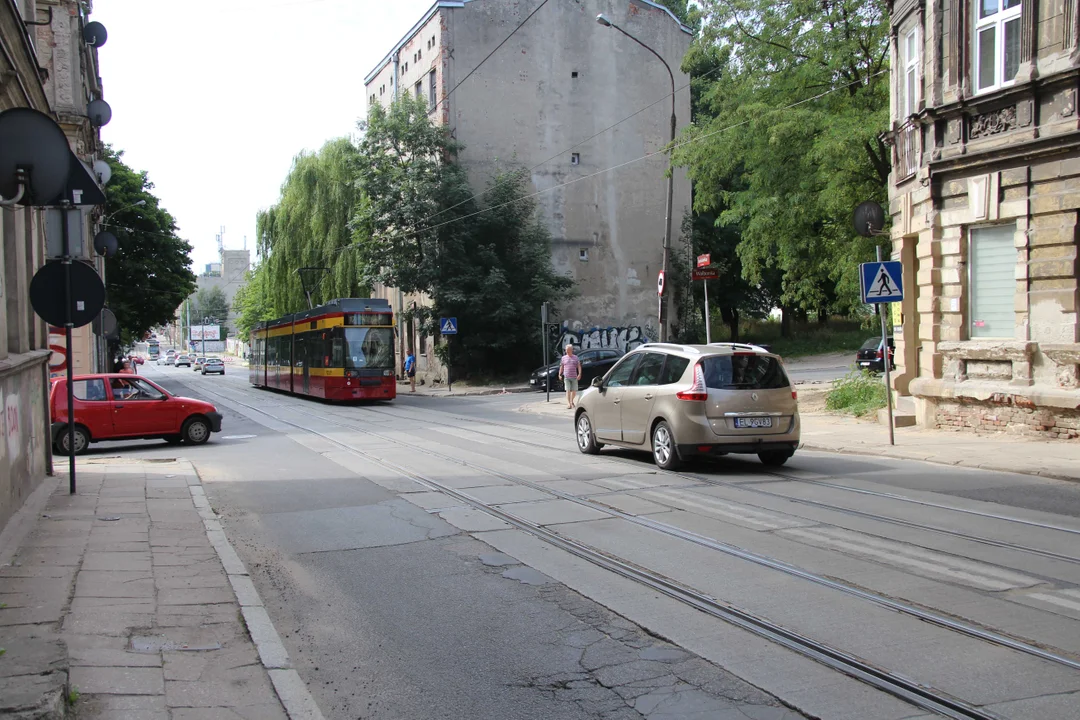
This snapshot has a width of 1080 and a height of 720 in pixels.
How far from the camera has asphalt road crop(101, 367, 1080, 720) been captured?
454cm

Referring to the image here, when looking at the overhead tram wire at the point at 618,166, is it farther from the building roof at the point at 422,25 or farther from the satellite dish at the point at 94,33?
the satellite dish at the point at 94,33

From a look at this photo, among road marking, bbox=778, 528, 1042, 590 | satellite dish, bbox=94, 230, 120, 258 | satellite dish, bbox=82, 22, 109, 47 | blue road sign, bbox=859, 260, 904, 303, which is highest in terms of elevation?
satellite dish, bbox=82, 22, 109, 47

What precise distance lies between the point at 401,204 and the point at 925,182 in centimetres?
2630

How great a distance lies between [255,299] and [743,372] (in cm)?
7309

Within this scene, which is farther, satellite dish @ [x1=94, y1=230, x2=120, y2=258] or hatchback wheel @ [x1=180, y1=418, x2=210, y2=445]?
satellite dish @ [x1=94, y1=230, x2=120, y2=258]

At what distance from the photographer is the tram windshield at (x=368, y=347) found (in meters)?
29.7

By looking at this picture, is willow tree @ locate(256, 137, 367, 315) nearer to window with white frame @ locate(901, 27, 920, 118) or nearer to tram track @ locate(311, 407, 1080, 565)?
window with white frame @ locate(901, 27, 920, 118)

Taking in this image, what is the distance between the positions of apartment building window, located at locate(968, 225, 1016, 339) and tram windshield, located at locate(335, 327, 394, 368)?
1911 cm

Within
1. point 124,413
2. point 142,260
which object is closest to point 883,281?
point 124,413

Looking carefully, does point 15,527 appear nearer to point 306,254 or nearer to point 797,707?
point 797,707

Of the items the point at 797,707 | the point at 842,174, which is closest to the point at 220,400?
the point at 842,174

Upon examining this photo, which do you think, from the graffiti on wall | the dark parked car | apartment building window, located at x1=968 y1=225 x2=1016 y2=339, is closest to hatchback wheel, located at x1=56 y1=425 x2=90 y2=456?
apartment building window, located at x1=968 y1=225 x2=1016 y2=339

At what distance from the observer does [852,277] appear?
23.0 m

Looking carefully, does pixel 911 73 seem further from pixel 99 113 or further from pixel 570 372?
pixel 99 113
